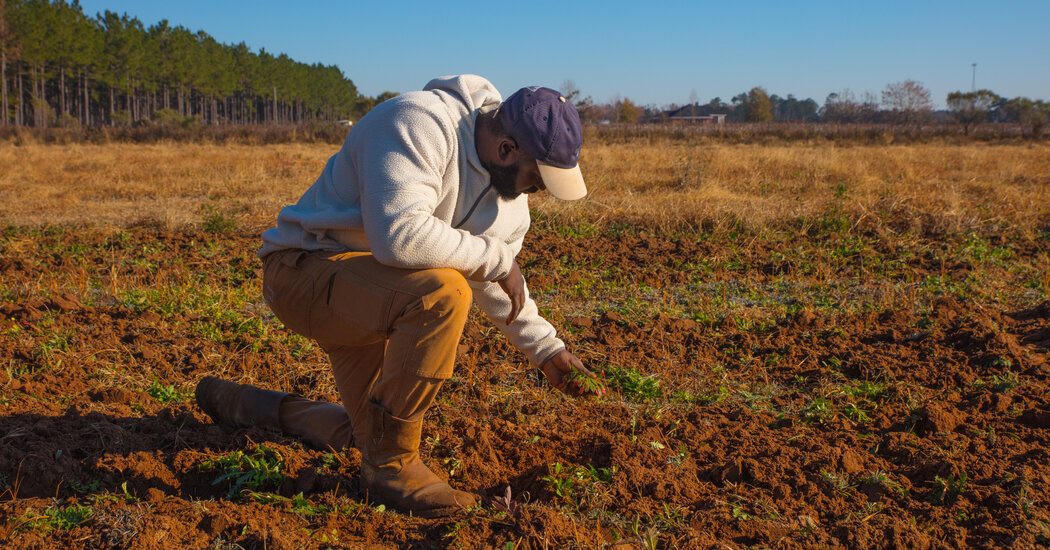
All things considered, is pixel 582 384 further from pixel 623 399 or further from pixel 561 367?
pixel 623 399

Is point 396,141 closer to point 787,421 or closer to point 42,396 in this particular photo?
point 787,421

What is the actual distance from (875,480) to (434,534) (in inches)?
62.3

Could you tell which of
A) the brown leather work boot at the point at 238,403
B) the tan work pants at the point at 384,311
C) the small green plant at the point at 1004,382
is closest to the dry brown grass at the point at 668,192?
the small green plant at the point at 1004,382

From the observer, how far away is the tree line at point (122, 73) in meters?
54.3

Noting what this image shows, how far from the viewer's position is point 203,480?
107 inches

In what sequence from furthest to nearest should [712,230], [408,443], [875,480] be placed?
[712,230], [875,480], [408,443]

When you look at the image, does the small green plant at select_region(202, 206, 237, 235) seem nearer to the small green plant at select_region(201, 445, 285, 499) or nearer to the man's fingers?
the small green plant at select_region(201, 445, 285, 499)

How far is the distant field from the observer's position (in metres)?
2.37

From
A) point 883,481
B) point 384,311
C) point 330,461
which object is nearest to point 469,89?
point 384,311

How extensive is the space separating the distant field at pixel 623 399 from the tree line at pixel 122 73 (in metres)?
38.5

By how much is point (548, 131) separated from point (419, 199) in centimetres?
44

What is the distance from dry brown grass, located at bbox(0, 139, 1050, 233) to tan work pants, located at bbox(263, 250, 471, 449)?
19.4 ft

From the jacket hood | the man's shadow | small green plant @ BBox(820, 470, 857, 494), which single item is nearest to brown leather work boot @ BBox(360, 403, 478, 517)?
the man's shadow

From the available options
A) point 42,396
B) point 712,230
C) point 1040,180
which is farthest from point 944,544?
Answer: point 1040,180
